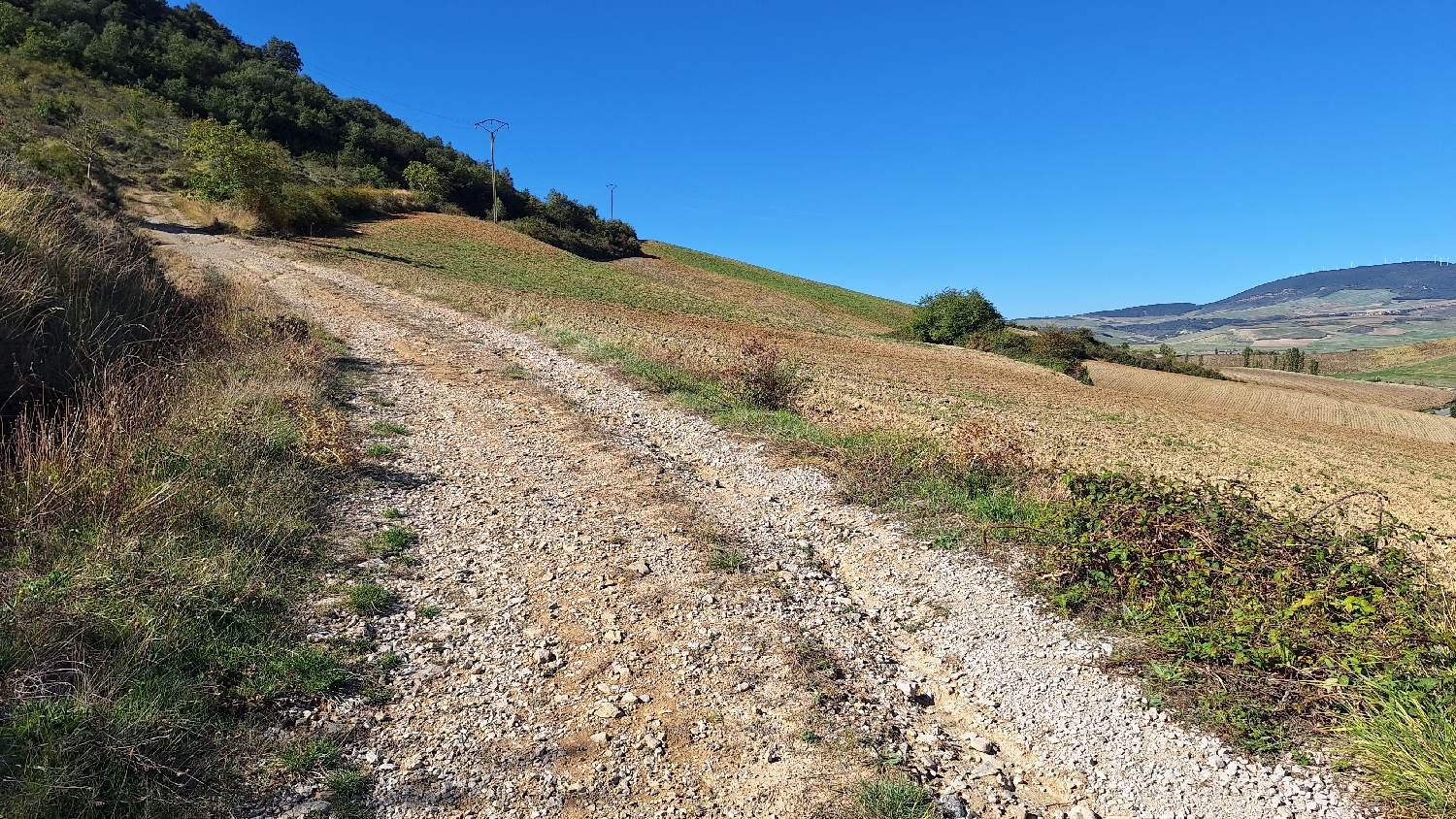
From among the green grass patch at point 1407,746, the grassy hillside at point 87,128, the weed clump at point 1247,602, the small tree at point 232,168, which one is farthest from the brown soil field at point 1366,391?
the grassy hillside at point 87,128

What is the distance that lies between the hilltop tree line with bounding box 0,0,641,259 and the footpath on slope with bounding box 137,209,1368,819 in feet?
182

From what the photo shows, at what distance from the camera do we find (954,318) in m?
50.2

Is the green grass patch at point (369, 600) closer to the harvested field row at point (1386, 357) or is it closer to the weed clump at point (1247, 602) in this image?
the weed clump at point (1247, 602)

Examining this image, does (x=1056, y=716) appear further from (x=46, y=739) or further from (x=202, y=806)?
(x=46, y=739)

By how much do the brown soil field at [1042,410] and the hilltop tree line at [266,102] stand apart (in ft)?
98.0

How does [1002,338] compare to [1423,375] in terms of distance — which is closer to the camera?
[1002,338]

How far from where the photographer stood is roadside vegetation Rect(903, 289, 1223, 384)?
46.4 m

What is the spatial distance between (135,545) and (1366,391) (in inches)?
2926

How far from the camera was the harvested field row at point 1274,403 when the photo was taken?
3634 cm

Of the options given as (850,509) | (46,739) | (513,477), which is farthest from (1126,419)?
(46,739)

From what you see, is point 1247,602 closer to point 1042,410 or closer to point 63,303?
point 63,303

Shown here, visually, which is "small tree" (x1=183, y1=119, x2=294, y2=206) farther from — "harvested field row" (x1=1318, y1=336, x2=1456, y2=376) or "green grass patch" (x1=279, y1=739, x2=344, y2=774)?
"harvested field row" (x1=1318, y1=336, x2=1456, y2=376)

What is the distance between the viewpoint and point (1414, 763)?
325cm

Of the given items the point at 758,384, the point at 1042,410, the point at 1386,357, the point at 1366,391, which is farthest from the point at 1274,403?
the point at 1386,357
